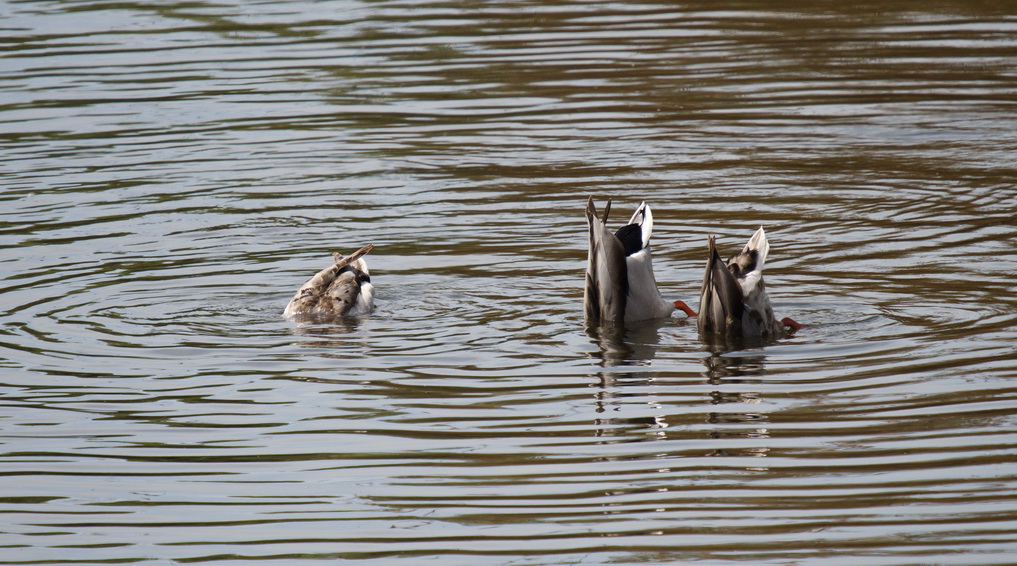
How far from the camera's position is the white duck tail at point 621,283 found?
803 centimetres

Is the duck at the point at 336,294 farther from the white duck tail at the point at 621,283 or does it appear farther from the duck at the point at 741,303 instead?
the duck at the point at 741,303

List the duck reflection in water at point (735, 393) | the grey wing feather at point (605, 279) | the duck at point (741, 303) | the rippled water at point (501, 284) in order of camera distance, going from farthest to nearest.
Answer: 1. the grey wing feather at point (605, 279)
2. the duck at point (741, 303)
3. the duck reflection in water at point (735, 393)
4. the rippled water at point (501, 284)

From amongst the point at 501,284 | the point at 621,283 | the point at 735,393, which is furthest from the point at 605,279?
the point at 735,393

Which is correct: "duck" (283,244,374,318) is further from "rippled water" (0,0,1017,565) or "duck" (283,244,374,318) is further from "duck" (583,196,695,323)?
"duck" (583,196,695,323)

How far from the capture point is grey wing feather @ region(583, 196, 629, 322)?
7996 mm

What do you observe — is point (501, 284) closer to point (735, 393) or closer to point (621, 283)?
point (621, 283)

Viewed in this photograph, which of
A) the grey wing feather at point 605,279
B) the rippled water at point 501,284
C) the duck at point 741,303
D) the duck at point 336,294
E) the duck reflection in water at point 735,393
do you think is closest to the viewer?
the rippled water at point 501,284

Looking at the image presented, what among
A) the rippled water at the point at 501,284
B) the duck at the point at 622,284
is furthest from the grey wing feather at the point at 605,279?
the rippled water at the point at 501,284

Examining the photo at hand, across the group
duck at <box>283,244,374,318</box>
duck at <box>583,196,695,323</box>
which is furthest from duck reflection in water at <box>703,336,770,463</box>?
duck at <box>283,244,374,318</box>

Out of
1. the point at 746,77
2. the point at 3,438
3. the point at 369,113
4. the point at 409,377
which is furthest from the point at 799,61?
the point at 3,438

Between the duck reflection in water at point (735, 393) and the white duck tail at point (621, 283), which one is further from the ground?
the white duck tail at point (621, 283)

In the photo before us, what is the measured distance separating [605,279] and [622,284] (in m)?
0.11

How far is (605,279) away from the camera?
8039 mm

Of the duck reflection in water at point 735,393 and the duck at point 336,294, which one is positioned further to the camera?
the duck at point 336,294
